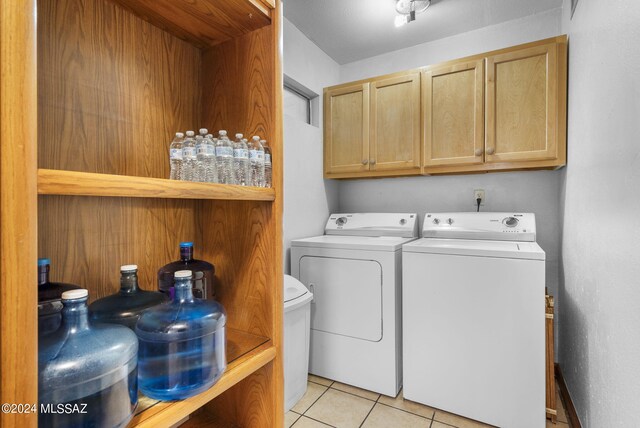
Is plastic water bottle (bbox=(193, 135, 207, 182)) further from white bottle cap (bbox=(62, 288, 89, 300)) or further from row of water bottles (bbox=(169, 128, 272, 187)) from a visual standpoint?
white bottle cap (bbox=(62, 288, 89, 300))

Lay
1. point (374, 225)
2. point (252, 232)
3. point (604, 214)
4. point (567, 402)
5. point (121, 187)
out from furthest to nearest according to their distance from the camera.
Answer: point (374, 225)
point (567, 402)
point (604, 214)
point (252, 232)
point (121, 187)

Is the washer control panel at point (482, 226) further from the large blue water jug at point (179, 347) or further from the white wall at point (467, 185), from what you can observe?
the large blue water jug at point (179, 347)

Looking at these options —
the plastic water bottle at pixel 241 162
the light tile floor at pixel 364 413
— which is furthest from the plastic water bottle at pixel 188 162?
the light tile floor at pixel 364 413

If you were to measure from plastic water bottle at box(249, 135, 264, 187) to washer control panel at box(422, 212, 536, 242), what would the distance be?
70.3 inches

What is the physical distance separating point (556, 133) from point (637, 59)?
1105mm

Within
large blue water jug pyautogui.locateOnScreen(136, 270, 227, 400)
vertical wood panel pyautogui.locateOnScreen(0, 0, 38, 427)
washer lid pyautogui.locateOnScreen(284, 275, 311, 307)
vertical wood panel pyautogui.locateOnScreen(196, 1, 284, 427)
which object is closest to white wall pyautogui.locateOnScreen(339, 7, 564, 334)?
washer lid pyautogui.locateOnScreen(284, 275, 311, 307)

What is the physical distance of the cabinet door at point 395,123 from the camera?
2438mm

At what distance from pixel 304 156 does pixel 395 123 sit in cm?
76

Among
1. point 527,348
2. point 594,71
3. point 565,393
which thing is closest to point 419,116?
point 594,71

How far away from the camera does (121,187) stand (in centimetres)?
58

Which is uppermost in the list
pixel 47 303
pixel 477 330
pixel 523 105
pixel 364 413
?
pixel 523 105

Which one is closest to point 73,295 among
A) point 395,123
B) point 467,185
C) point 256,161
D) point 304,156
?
point 256,161

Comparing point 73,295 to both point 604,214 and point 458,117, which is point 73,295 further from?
point 458,117

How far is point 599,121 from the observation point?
136cm
